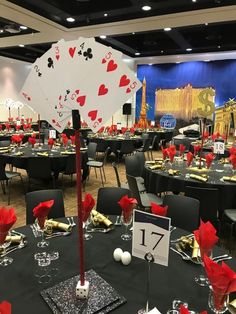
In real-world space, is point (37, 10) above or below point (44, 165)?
above

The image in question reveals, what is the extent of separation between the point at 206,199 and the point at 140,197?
89 centimetres

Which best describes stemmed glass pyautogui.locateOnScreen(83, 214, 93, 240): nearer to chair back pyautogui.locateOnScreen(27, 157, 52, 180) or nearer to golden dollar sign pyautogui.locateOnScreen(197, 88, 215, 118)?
golden dollar sign pyautogui.locateOnScreen(197, 88, 215, 118)

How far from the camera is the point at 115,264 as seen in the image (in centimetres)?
162

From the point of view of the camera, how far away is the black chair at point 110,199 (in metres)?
2.65

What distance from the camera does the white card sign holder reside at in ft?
4.20

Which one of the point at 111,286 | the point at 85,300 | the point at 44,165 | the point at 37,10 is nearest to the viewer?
the point at 85,300

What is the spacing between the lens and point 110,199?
2.67 metres

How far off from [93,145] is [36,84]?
185 inches

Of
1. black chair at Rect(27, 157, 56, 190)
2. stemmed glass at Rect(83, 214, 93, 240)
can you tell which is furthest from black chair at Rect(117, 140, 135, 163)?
stemmed glass at Rect(83, 214, 93, 240)

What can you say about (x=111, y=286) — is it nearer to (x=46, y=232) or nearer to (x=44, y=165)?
(x=46, y=232)

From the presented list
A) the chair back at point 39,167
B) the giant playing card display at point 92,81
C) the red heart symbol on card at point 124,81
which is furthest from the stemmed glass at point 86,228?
the chair back at point 39,167

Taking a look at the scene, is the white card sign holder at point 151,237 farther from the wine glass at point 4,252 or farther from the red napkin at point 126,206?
the wine glass at point 4,252

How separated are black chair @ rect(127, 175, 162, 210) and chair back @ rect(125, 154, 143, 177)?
620 millimetres

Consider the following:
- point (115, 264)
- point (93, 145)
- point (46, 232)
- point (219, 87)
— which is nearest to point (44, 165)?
point (93, 145)
